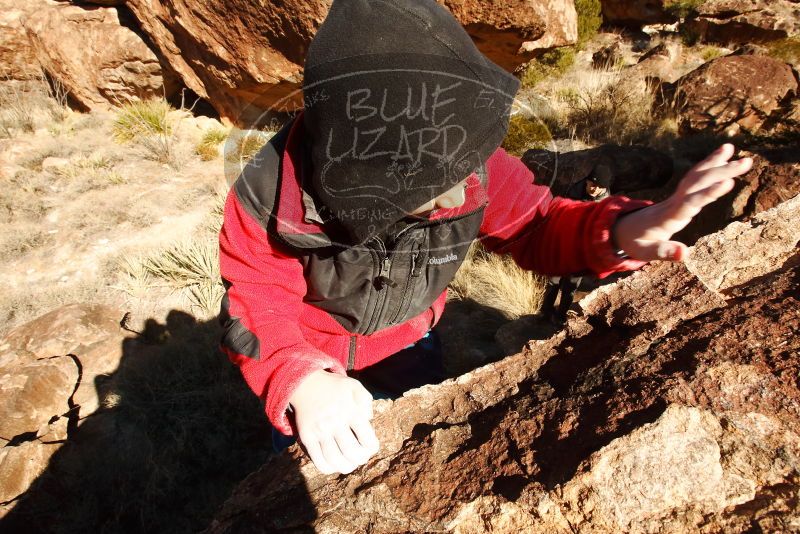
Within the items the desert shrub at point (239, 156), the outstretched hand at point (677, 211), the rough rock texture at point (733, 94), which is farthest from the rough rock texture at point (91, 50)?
the rough rock texture at point (733, 94)

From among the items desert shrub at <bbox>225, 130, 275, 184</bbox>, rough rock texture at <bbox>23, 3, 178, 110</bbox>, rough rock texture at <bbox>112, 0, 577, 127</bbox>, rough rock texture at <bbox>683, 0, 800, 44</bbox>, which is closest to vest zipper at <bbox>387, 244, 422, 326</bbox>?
desert shrub at <bbox>225, 130, 275, 184</bbox>

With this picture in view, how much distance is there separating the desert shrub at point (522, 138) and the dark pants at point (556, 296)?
1.77 metres

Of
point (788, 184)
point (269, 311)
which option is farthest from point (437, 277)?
point (788, 184)

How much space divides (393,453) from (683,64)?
8.09 meters

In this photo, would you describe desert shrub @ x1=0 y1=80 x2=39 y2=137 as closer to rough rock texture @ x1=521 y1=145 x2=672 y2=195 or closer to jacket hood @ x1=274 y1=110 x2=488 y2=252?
rough rock texture @ x1=521 y1=145 x2=672 y2=195

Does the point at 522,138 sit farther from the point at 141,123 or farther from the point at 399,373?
the point at 141,123

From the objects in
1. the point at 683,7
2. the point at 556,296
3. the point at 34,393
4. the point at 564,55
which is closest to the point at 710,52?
the point at 683,7

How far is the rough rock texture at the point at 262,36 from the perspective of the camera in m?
3.81

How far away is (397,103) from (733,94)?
5.44 metres

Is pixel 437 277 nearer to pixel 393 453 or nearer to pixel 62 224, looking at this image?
pixel 393 453

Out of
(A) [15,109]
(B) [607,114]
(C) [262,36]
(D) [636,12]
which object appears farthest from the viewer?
(D) [636,12]

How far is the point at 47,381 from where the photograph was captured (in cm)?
261

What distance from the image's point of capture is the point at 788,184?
2672 mm

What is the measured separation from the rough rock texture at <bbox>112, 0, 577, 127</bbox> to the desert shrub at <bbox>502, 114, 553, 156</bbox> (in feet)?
2.16
